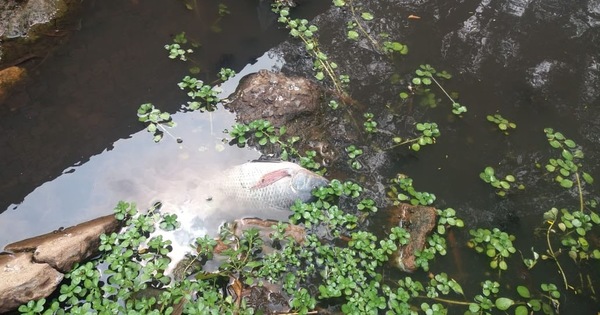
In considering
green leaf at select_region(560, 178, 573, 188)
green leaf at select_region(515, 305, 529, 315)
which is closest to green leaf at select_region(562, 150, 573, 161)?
green leaf at select_region(560, 178, 573, 188)

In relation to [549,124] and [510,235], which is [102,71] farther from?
[549,124]

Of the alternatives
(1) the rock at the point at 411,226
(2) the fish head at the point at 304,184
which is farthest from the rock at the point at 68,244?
(1) the rock at the point at 411,226

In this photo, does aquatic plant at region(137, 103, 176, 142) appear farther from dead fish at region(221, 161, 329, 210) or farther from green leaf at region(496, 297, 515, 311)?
green leaf at region(496, 297, 515, 311)

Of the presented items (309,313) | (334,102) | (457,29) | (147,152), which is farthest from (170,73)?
(457,29)

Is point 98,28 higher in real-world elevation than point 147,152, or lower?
higher

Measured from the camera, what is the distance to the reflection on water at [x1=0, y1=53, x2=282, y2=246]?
4.35 m

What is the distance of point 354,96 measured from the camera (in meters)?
5.51

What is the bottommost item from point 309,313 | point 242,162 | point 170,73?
point 309,313

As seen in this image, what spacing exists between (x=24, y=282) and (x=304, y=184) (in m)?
2.41

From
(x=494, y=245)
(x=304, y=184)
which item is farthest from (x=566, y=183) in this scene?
(x=304, y=184)

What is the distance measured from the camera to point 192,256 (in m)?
4.12

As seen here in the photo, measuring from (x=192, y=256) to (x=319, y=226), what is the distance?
1187mm

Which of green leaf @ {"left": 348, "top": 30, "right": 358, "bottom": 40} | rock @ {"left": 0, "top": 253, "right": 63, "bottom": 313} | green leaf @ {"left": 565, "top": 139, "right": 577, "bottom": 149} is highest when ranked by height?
green leaf @ {"left": 348, "top": 30, "right": 358, "bottom": 40}

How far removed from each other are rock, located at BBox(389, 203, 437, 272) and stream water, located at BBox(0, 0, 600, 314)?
13.0 inches
